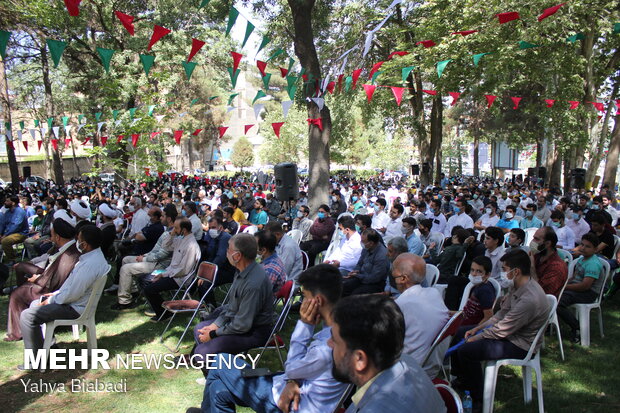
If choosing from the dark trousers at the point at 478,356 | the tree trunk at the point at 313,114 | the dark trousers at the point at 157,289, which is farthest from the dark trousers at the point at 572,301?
the tree trunk at the point at 313,114

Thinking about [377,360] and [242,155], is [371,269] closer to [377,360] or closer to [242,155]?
[377,360]

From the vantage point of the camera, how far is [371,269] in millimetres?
5434

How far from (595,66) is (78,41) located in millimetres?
18790

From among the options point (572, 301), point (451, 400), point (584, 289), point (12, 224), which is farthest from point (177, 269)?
point (12, 224)

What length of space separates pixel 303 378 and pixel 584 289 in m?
3.75

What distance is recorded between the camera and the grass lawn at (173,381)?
141 inches

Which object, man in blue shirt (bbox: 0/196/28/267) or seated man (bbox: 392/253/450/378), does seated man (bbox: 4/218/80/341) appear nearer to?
seated man (bbox: 392/253/450/378)

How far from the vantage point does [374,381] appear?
5.53 ft

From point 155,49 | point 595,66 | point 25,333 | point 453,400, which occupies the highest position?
point 155,49

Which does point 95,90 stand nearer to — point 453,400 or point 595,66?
point 595,66

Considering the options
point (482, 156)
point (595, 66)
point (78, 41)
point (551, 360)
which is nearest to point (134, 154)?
point (78, 41)

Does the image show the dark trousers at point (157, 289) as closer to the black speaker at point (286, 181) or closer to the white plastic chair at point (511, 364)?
the white plastic chair at point (511, 364)

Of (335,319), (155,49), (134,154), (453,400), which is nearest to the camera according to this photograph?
(335,319)

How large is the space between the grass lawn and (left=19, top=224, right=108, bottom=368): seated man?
43cm
